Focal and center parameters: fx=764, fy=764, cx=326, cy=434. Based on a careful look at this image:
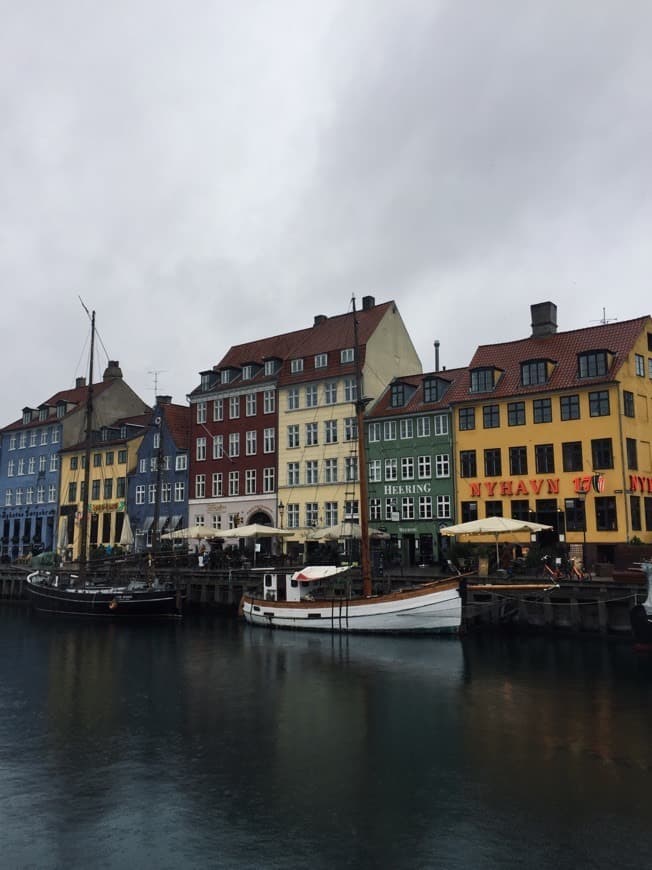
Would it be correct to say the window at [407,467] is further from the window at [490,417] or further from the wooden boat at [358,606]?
the wooden boat at [358,606]

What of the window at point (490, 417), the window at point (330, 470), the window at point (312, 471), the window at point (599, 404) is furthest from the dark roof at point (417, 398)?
the window at point (599, 404)

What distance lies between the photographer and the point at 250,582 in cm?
4609

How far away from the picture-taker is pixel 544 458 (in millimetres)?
46156

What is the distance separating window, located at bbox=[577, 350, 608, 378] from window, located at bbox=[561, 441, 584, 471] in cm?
416

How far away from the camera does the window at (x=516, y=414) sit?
47562 millimetres

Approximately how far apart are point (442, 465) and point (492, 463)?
3.79 metres

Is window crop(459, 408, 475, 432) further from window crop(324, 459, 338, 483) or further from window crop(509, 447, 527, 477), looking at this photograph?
window crop(324, 459, 338, 483)

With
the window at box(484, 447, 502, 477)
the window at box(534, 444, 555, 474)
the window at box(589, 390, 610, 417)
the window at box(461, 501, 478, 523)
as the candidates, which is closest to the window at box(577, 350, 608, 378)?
the window at box(589, 390, 610, 417)

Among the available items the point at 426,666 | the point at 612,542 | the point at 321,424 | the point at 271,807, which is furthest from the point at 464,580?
the point at 321,424

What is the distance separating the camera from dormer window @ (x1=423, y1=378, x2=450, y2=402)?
52469 millimetres

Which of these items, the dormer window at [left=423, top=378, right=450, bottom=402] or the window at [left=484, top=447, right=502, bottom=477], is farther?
the dormer window at [left=423, top=378, right=450, bottom=402]

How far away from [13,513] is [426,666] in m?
63.4

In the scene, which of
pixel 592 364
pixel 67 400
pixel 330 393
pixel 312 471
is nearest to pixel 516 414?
pixel 592 364

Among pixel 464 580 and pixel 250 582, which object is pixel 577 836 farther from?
pixel 250 582
